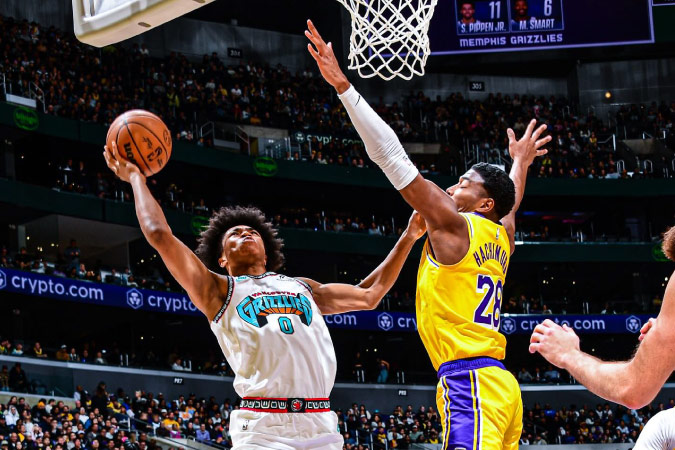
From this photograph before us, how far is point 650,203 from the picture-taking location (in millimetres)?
34188

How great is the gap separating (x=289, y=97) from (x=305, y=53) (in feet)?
15.3

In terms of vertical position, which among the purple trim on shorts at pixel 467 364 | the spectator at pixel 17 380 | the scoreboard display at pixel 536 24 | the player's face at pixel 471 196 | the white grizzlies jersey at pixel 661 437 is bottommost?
the spectator at pixel 17 380

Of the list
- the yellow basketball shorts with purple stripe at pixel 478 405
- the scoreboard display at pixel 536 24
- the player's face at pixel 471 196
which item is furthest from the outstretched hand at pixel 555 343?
the scoreboard display at pixel 536 24

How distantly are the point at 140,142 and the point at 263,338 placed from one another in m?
1.45

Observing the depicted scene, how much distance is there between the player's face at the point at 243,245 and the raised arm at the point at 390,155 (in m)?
1.00

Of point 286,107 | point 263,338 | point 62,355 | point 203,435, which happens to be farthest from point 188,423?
point 263,338

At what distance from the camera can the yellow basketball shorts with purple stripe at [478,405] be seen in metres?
4.72

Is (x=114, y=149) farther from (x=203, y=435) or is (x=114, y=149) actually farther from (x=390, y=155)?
(x=203, y=435)

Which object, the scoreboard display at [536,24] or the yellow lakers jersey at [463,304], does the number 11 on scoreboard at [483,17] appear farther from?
the yellow lakers jersey at [463,304]

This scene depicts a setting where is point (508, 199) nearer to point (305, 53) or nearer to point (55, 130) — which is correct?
point (55, 130)

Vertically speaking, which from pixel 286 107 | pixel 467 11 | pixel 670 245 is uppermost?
pixel 467 11

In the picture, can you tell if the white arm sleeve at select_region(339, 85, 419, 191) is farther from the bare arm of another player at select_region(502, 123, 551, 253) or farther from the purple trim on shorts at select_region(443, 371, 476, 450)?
the bare arm of another player at select_region(502, 123, 551, 253)

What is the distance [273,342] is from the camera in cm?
503

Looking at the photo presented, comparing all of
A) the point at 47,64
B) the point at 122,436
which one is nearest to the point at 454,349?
the point at 122,436
